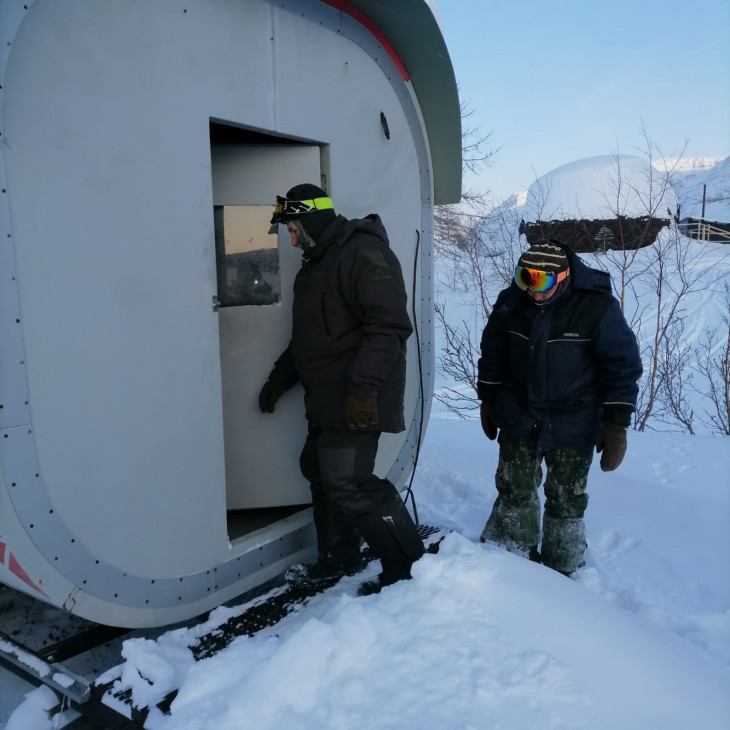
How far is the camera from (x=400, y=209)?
11.7 feet

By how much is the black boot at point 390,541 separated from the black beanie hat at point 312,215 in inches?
50.1

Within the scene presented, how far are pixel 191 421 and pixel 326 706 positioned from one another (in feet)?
3.83

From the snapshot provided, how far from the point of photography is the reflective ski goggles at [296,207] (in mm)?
2717

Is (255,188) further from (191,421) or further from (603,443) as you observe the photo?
(603,443)

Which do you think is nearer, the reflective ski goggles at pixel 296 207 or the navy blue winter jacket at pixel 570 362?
the reflective ski goggles at pixel 296 207

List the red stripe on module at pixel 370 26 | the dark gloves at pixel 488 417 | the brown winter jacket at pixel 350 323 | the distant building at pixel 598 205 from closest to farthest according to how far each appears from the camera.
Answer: the brown winter jacket at pixel 350 323 → the red stripe on module at pixel 370 26 → the dark gloves at pixel 488 417 → the distant building at pixel 598 205

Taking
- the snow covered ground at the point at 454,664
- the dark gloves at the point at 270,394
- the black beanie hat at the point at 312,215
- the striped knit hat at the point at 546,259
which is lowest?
the snow covered ground at the point at 454,664

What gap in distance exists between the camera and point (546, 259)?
3.09 meters

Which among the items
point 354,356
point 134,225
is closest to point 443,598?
point 354,356

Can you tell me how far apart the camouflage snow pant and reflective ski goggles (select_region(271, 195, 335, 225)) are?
170 cm

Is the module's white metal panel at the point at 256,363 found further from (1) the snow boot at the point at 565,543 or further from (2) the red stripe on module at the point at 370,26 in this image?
(1) the snow boot at the point at 565,543

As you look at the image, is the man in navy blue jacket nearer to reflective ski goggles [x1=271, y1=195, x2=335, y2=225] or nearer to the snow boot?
the snow boot

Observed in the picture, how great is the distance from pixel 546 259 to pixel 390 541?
5.21ft

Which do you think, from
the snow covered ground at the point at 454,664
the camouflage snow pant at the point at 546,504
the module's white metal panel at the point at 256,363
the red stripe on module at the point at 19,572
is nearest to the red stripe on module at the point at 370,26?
the module's white metal panel at the point at 256,363
